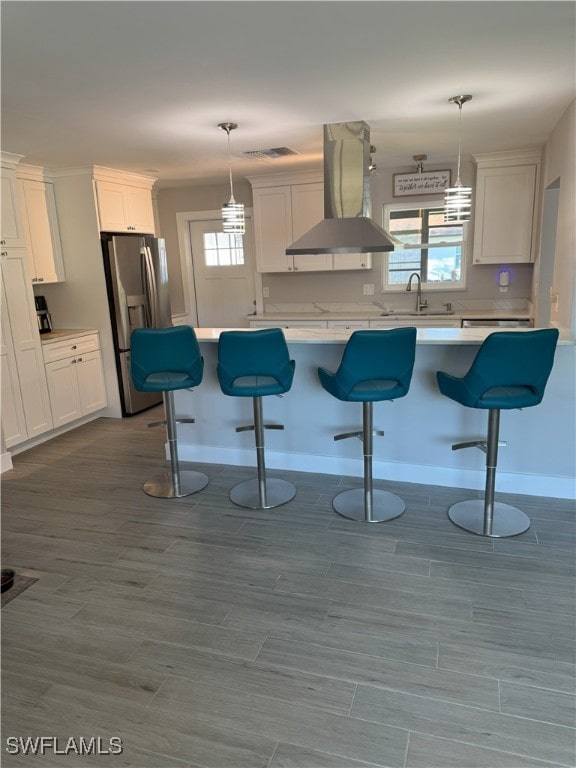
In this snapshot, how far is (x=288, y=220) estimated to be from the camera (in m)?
5.70

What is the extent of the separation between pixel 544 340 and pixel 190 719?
2.37 metres

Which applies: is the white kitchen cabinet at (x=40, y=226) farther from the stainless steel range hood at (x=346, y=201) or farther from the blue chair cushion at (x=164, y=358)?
the stainless steel range hood at (x=346, y=201)

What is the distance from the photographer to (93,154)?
4.34 meters

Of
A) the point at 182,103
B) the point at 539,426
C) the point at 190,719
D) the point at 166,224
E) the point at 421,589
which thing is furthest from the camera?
the point at 166,224

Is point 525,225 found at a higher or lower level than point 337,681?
higher

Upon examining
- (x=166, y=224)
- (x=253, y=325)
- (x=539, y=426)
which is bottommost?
(x=539, y=426)

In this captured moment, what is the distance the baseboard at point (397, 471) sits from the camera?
3328mm

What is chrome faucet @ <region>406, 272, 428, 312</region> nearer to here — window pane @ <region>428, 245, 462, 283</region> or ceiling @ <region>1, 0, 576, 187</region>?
window pane @ <region>428, 245, 462, 283</region>

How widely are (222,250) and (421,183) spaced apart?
2485 mm

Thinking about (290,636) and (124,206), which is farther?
(124,206)

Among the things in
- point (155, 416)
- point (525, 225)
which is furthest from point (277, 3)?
point (155, 416)

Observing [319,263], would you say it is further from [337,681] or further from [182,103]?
[337,681]

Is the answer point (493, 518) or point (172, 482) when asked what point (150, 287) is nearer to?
point (172, 482)

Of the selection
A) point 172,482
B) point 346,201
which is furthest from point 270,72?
point 172,482
